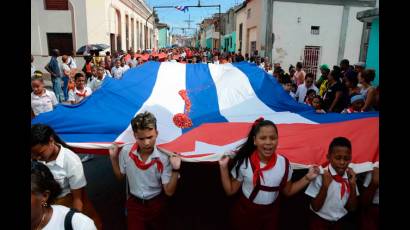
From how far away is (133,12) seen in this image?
70.1 feet

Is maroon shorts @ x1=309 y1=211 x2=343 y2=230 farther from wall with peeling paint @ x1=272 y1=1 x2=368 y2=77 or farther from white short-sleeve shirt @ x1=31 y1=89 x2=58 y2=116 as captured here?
wall with peeling paint @ x1=272 y1=1 x2=368 y2=77

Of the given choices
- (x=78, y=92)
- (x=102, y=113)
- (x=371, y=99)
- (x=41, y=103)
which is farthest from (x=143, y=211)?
(x=78, y=92)

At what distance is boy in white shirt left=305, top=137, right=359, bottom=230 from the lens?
75.7 inches

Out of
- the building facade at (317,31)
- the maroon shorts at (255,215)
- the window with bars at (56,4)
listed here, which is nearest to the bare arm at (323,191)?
the maroon shorts at (255,215)

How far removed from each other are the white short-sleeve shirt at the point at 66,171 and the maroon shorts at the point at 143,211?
0.39 m

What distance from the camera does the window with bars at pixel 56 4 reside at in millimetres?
11820

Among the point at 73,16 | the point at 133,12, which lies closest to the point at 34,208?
the point at 73,16

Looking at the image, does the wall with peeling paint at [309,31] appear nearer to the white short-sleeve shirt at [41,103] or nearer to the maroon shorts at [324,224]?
the white short-sleeve shirt at [41,103]

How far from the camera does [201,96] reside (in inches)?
161

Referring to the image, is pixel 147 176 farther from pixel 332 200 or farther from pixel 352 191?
pixel 352 191

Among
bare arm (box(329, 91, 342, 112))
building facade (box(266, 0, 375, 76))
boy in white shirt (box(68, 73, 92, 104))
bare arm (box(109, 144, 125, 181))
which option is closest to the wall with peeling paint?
building facade (box(266, 0, 375, 76))

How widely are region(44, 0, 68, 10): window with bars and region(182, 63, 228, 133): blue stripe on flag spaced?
9083 millimetres
